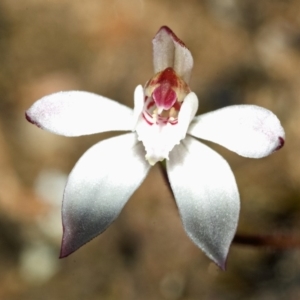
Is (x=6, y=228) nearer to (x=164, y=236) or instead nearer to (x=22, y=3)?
(x=164, y=236)

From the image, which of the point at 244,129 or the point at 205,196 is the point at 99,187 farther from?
the point at 244,129

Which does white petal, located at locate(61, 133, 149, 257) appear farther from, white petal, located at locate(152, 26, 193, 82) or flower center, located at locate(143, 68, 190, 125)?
white petal, located at locate(152, 26, 193, 82)

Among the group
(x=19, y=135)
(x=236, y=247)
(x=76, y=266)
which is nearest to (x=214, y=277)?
(x=236, y=247)

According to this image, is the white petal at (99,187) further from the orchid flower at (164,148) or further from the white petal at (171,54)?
the white petal at (171,54)

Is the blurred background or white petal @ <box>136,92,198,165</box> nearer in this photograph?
white petal @ <box>136,92,198,165</box>

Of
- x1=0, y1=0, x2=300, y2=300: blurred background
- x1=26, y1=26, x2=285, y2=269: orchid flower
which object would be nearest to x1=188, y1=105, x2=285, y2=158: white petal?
x1=26, y1=26, x2=285, y2=269: orchid flower

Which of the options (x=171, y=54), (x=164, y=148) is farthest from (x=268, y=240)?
(x=171, y=54)

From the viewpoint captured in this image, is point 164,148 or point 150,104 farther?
point 150,104
